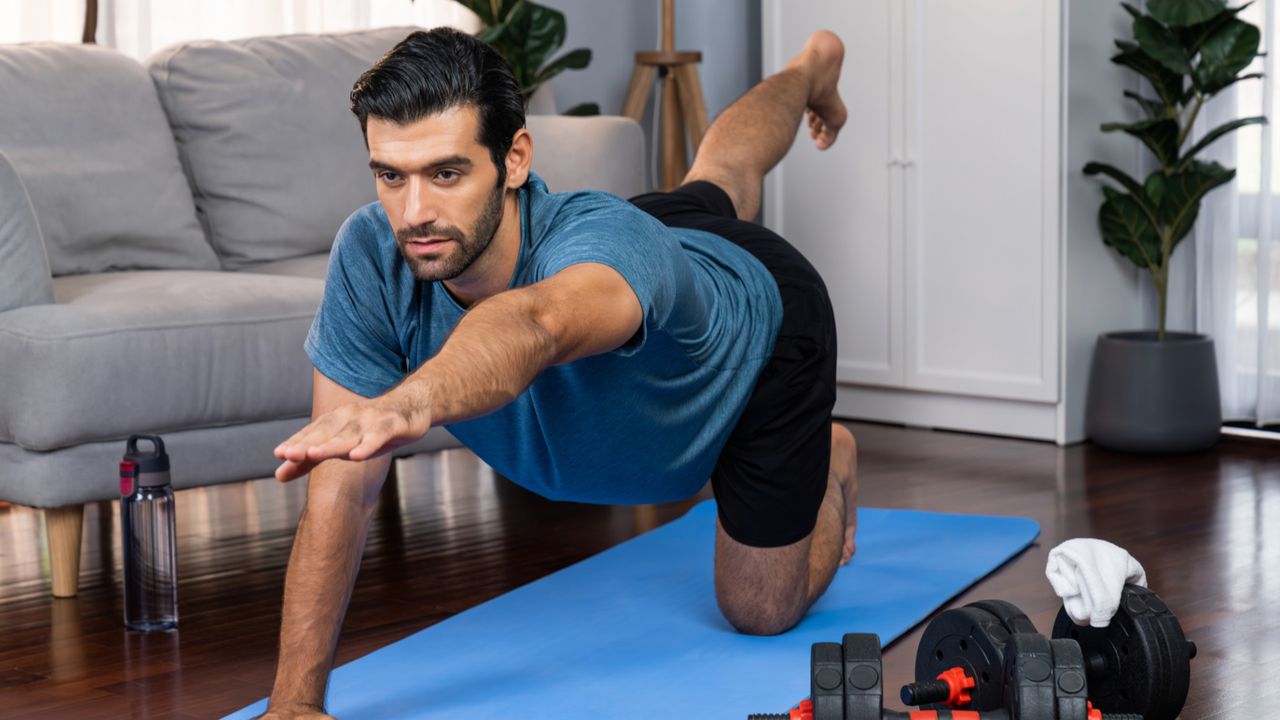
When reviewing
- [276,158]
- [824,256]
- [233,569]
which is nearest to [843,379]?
[824,256]

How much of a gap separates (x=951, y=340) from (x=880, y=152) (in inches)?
22.0

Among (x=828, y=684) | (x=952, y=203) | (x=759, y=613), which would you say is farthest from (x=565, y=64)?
(x=828, y=684)

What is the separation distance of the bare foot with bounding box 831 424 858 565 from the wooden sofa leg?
4.09 ft

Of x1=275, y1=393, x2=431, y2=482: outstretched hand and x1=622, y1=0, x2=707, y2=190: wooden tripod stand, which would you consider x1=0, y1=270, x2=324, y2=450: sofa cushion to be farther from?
x1=622, y1=0, x2=707, y2=190: wooden tripod stand

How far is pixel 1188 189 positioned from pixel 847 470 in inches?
63.3

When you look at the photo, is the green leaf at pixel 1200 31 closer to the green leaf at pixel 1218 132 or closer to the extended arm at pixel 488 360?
the green leaf at pixel 1218 132

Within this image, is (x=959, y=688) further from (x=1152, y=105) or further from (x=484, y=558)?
(x=1152, y=105)

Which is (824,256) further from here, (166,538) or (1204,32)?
(166,538)

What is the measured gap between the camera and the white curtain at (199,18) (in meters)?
3.54

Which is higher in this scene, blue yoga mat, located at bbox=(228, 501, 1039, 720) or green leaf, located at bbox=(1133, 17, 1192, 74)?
green leaf, located at bbox=(1133, 17, 1192, 74)

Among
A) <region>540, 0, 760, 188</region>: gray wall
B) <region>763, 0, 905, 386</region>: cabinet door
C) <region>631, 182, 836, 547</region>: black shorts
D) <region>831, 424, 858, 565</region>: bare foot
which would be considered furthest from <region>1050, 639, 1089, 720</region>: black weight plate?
<region>540, 0, 760, 188</region>: gray wall

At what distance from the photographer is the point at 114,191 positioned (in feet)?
10.1

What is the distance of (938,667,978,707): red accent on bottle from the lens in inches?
64.1

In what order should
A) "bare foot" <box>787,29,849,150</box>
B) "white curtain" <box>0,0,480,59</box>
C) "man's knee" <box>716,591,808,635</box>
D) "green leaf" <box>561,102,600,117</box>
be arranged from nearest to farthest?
"man's knee" <box>716,591,808,635</box>
"bare foot" <box>787,29,849,150</box>
"white curtain" <box>0,0,480,59</box>
"green leaf" <box>561,102,600,117</box>
